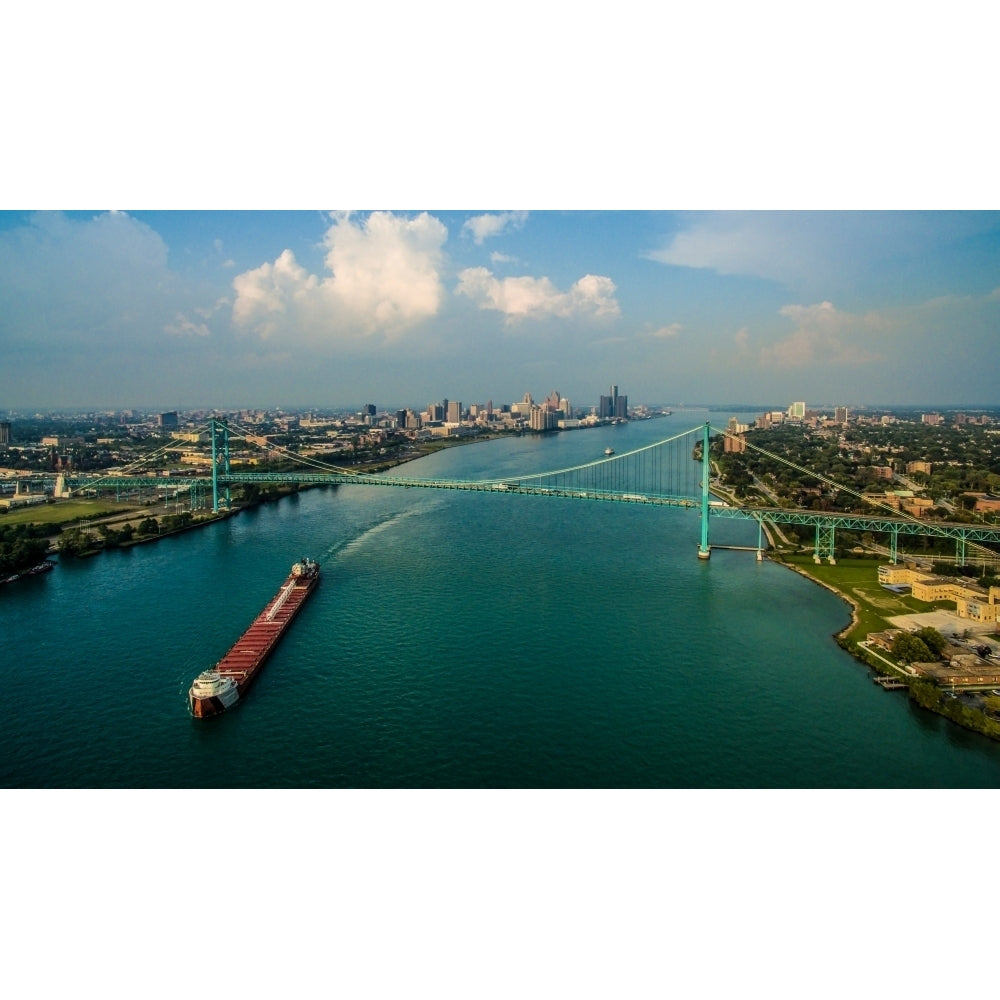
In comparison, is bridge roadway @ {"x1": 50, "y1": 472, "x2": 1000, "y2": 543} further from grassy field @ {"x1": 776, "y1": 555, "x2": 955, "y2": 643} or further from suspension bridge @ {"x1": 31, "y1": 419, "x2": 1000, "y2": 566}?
grassy field @ {"x1": 776, "y1": 555, "x2": 955, "y2": 643}

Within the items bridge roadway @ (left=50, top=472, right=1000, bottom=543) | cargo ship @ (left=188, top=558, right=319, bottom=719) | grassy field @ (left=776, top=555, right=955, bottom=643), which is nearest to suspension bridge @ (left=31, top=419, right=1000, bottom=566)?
bridge roadway @ (left=50, top=472, right=1000, bottom=543)

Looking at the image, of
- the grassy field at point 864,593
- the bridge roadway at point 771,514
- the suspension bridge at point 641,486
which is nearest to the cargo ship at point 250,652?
the suspension bridge at point 641,486

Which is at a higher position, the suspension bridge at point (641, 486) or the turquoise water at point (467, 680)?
the suspension bridge at point (641, 486)

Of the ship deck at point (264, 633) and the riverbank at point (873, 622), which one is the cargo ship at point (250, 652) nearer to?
the ship deck at point (264, 633)

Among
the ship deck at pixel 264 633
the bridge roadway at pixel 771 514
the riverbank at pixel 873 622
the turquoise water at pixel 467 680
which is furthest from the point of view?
the bridge roadway at pixel 771 514

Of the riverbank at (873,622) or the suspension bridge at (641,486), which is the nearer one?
the riverbank at (873,622)

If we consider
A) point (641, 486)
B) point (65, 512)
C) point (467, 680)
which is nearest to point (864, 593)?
point (467, 680)

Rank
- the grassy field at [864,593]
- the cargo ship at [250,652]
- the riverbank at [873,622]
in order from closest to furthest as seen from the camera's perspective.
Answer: the riverbank at [873,622]
the cargo ship at [250,652]
the grassy field at [864,593]
